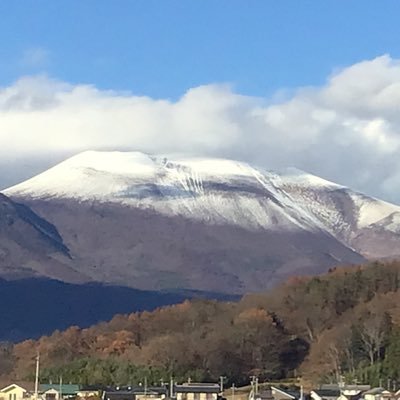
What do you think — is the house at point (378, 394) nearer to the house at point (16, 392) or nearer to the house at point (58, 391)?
the house at point (58, 391)

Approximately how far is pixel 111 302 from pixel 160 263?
33.3 metres

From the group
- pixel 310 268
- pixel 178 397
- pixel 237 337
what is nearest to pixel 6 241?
pixel 310 268

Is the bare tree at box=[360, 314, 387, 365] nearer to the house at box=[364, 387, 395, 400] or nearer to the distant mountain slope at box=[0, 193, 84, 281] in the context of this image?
the house at box=[364, 387, 395, 400]

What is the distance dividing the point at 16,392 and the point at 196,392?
9.06 m

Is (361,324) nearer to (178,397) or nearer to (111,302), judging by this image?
(178,397)

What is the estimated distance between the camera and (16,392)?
62344 millimetres

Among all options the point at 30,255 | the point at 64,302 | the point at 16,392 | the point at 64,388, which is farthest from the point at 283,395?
the point at 30,255

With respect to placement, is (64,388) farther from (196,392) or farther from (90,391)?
(196,392)

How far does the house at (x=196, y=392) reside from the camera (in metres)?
58.4

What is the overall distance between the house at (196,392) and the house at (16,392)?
6.75 m

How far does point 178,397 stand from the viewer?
58.0m

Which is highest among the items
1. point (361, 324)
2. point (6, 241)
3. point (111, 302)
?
point (6, 241)

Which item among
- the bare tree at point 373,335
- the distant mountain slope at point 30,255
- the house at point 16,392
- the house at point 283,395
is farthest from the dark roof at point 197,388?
the distant mountain slope at point 30,255

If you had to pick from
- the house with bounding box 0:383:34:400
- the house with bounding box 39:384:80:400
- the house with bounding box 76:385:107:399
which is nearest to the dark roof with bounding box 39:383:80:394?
the house with bounding box 39:384:80:400
